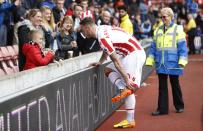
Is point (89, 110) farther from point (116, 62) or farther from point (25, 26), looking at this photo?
point (25, 26)

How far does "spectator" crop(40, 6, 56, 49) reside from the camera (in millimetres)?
10320

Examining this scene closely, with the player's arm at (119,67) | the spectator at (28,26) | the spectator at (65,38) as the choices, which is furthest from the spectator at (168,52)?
the spectator at (28,26)

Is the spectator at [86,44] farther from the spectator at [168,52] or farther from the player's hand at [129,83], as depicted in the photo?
the player's hand at [129,83]

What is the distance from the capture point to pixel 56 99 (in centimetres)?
661

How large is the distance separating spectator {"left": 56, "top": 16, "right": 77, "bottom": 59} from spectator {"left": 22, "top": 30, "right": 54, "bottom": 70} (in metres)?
2.62

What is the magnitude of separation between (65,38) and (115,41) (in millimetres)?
2532

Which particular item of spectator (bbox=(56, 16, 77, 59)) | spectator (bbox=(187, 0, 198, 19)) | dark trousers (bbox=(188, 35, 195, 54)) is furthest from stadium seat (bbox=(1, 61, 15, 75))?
spectator (bbox=(187, 0, 198, 19))

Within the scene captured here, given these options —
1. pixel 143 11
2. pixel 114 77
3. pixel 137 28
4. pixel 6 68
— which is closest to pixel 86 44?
pixel 6 68

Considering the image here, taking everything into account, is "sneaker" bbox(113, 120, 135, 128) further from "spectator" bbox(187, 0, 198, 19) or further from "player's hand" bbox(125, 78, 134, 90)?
"spectator" bbox(187, 0, 198, 19)

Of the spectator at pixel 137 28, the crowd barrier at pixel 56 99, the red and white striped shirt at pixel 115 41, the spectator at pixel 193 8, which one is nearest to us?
the crowd barrier at pixel 56 99

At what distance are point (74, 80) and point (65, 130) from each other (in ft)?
2.98

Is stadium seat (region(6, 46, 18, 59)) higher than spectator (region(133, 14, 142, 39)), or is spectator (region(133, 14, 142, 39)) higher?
stadium seat (region(6, 46, 18, 59))

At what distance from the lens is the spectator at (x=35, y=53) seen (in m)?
7.98

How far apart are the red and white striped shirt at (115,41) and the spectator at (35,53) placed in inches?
32.5
